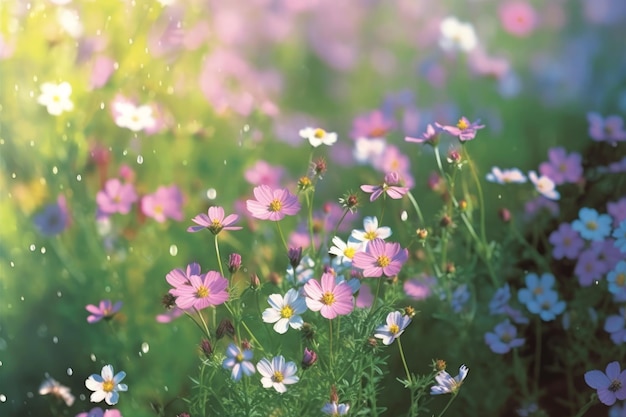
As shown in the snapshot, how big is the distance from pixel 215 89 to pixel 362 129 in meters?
0.40

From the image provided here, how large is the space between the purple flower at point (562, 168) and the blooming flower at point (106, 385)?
81cm

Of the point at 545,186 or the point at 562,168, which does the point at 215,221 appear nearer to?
the point at 545,186

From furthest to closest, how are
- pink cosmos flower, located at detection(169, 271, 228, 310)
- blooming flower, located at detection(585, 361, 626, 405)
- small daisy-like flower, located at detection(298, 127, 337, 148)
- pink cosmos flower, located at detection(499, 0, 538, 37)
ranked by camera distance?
1. pink cosmos flower, located at detection(499, 0, 538, 37)
2. small daisy-like flower, located at detection(298, 127, 337, 148)
3. blooming flower, located at detection(585, 361, 626, 405)
4. pink cosmos flower, located at detection(169, 271, 228, 310)

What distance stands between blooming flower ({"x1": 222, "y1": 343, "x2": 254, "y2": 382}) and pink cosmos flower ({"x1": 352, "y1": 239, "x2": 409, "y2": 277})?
16cm

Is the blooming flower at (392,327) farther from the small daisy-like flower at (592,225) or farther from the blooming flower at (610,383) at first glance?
the small daisy-like flower at (592,225)

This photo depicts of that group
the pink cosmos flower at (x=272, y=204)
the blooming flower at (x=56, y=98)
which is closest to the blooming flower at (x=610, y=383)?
the pink cosmos flower at (x=272, y=204)

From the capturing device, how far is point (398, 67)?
2375 millimetres

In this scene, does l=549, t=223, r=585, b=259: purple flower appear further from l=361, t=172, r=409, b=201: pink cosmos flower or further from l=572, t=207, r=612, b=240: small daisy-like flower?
l=361, t=172, r=409, b=201: pink cosmos flower

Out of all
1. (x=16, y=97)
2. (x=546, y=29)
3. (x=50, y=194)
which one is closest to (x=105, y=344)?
(x=50, y=194)

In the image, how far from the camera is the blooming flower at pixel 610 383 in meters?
1.17

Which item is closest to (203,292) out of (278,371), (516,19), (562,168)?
(278,371)

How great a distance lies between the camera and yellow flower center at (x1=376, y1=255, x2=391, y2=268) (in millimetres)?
1063

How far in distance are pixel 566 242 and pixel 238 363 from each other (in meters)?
0.70

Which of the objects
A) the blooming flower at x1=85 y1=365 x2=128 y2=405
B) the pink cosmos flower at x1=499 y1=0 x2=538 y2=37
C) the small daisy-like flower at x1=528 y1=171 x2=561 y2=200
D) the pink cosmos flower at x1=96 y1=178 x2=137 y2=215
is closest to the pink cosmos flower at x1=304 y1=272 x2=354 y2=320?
the blooming flower at x1=85 y1=365 x2=128 y2=405
